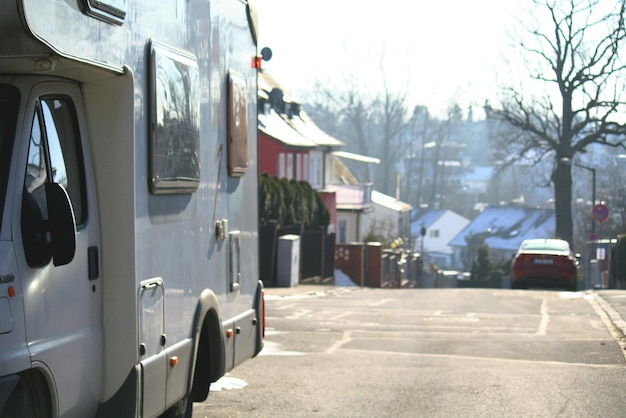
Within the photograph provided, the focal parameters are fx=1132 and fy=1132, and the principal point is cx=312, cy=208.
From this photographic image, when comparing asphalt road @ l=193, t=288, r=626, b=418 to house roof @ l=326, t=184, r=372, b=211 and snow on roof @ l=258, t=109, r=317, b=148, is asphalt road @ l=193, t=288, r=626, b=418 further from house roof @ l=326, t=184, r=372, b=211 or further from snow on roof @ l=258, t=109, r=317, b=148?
house roof @ l=326, t=184, r=372, b=211

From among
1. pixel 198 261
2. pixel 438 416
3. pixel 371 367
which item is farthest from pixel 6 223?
pixel 371 367

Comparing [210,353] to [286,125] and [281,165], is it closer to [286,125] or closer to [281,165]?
[281,165]

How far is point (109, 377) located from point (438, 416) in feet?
12.0

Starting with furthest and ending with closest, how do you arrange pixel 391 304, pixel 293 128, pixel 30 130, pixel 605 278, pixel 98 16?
pixel 293 128
pixel 605 278
pixel 391 304
pixel 98 16
pixel 30 130

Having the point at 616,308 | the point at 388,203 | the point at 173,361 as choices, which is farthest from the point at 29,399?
the point at 388,203

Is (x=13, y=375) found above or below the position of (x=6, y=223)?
below

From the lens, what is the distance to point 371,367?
11.6 metres

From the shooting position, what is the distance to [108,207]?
560 cm

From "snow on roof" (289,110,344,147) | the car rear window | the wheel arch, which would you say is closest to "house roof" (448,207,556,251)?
"snow on roof" (289,110,344,147)

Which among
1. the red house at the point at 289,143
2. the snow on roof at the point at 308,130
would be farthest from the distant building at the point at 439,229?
the snow on roof at the point at 308,130

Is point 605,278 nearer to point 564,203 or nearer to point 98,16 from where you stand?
point 564,203

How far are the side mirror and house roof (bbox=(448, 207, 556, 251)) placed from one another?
9396cm

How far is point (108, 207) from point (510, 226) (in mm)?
100004

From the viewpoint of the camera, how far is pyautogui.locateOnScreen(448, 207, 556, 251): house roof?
101 metres
